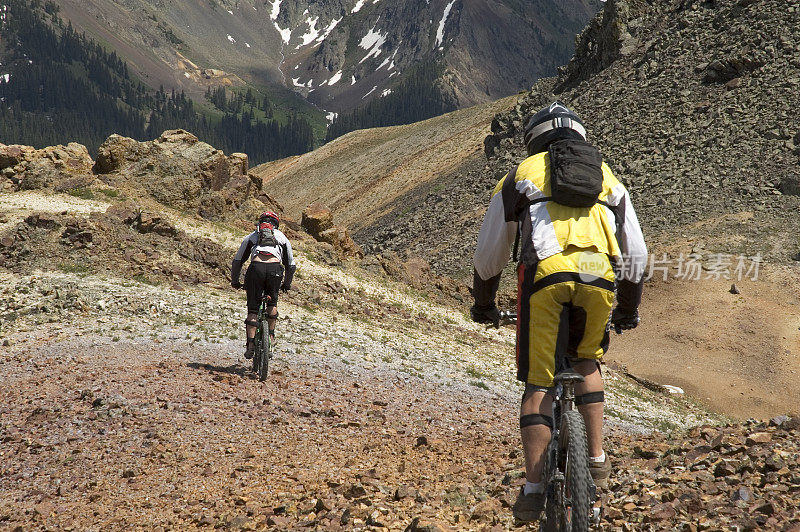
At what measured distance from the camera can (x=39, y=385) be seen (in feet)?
33.2

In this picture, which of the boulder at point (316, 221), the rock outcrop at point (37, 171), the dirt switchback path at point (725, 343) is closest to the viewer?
the dirt switchback path at point (725, 343)

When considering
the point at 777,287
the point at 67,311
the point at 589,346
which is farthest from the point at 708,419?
the point at 67,311

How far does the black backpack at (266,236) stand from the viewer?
435 inches

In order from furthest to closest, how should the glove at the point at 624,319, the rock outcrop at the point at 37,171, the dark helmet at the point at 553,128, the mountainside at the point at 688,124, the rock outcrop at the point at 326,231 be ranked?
the mountainside at the point at 688,124, the rock outcrop at the point at 326,231, the rock outcrop at the point at 37,171, the glove at the point at 624,319, the dark helmet at the point at 553,128

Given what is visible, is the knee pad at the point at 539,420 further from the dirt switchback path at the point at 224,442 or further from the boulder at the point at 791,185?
the boulder at the point at 791,185

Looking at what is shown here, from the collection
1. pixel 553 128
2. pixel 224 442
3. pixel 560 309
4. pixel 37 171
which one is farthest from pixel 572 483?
pixel 37 171

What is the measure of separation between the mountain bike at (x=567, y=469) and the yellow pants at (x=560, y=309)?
0.37 feet

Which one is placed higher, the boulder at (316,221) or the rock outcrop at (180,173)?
the rock outcrop at (180,173)

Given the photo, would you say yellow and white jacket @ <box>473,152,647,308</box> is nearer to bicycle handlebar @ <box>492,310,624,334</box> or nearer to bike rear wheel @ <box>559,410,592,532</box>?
bicycle handlebar @ <box>492,310,624,334</box>

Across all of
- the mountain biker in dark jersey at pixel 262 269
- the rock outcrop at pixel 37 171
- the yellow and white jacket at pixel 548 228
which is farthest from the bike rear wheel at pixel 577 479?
the rock outcrop at pixel 37 171

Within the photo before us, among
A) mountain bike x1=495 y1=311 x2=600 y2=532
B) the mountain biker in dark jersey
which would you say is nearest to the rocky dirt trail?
the mountain biker in dark jersey

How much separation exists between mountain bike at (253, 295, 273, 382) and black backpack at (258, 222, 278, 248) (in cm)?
92

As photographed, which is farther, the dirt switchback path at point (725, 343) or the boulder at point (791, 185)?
the boulder at point (791, 185)

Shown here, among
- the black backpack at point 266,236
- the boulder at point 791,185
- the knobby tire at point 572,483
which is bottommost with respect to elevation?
the knobby tire at point 572,483
